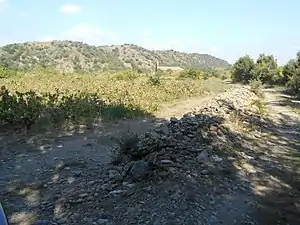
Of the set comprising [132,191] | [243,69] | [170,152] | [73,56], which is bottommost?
[132,191]

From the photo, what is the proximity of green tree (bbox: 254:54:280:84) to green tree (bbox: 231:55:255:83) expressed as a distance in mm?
1152

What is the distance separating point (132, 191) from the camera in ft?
16.9

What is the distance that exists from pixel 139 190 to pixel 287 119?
30.8ft

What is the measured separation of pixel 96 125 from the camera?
1049 cm

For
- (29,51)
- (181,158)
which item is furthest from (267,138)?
(29,51)

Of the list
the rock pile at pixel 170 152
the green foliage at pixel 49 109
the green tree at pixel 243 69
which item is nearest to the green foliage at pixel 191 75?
the green tree at pixel 243 69

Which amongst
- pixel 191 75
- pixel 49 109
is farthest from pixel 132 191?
pixel 191 75

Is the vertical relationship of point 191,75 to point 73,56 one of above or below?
below

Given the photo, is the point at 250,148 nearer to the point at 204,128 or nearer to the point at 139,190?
the point at 204,128

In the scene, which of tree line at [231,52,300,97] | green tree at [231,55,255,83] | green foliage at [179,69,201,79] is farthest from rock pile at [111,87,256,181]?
green tree at [231,55,255,83]

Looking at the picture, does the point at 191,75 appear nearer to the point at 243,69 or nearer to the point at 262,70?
the point at 243,69

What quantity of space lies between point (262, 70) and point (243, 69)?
3.92m

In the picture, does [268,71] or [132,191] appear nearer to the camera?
[132,191]

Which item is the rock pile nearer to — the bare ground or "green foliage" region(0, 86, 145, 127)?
the bare ground
